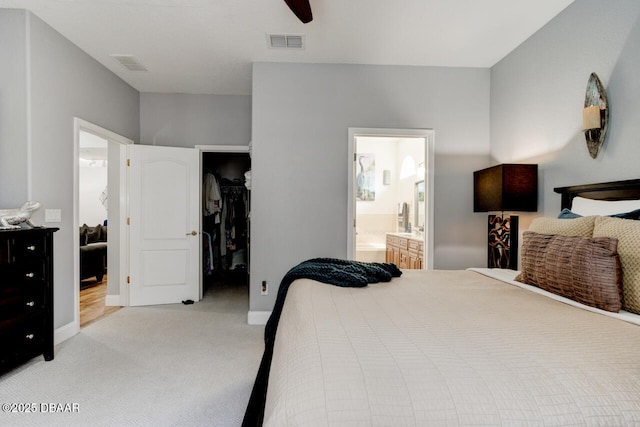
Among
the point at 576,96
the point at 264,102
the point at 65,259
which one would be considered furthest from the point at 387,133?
the point at 65,259

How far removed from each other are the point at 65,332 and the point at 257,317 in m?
1.69

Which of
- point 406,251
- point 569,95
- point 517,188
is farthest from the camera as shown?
point 406,251

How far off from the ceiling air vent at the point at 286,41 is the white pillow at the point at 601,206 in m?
2.52

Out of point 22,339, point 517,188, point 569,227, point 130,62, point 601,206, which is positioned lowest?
point 22,339

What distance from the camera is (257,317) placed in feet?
10.6

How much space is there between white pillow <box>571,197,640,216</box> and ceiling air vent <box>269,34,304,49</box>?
2.52 m

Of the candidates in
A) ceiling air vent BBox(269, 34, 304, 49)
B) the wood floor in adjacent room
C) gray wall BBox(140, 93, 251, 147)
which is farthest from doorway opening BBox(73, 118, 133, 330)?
ceiling air vent BBox(269, 34, 304, 49)

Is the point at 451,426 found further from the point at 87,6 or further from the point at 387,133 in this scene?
the point at 87,6

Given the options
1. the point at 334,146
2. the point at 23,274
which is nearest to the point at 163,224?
the point at 23,274

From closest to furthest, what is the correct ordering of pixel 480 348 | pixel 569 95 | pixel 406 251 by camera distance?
1. pixel 480 348
2. pixel 569 95
3. pixel 406 251

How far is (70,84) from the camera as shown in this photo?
285 centimetres

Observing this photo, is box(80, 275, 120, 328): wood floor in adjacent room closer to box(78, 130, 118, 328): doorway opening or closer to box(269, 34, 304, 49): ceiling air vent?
box(78, 130, 118, 328): doorway opening

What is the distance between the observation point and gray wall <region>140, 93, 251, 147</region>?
4.07 meters

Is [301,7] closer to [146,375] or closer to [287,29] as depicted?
[287,29]
